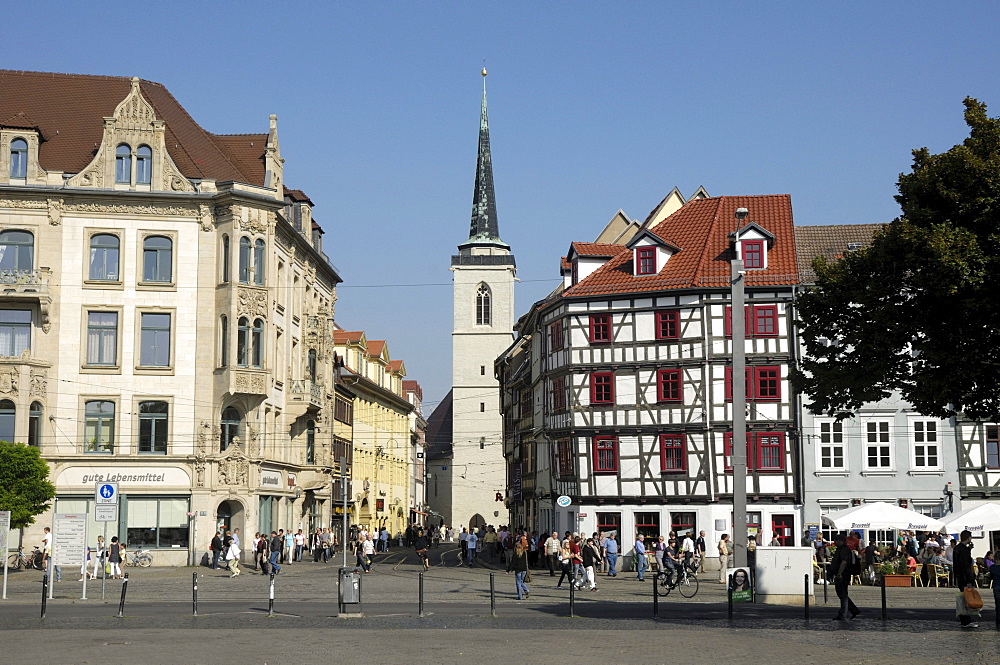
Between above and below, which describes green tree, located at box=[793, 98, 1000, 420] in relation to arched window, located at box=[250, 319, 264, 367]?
below

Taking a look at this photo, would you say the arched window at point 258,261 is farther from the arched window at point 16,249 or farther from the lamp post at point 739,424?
the lamp post at point 739,424

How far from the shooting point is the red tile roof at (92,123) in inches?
2101

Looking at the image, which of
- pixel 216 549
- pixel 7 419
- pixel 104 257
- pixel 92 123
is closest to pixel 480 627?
pixel 216 549

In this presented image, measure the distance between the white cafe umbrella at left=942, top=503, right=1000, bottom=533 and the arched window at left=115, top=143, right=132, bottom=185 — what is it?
110 feet

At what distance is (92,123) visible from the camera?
5497cm

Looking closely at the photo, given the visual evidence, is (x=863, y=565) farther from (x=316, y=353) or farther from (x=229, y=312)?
(x=316, y=353)

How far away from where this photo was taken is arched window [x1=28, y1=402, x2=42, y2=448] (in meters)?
50.1

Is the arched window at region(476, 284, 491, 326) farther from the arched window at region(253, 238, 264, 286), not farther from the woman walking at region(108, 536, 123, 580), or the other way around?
the woman walking at region(108, 536, 123, 580)

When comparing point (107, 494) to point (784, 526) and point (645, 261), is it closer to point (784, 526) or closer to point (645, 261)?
point (645, 261)

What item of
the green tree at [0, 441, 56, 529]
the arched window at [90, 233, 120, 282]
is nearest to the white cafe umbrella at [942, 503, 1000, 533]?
the green tree at [0, 441, 56, 529]

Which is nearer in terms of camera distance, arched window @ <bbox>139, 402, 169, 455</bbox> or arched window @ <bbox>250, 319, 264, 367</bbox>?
arched window @ <bbox>139, 402, 169, 455</bbox>

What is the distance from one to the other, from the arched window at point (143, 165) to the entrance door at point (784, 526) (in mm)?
28329

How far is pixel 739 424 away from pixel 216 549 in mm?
25522

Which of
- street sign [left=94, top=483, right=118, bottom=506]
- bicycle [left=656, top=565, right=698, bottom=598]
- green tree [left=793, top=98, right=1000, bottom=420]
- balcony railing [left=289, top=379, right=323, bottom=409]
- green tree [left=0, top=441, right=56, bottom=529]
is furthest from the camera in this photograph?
balcony railing [left=289, top=379, right=323, bottom=409]
